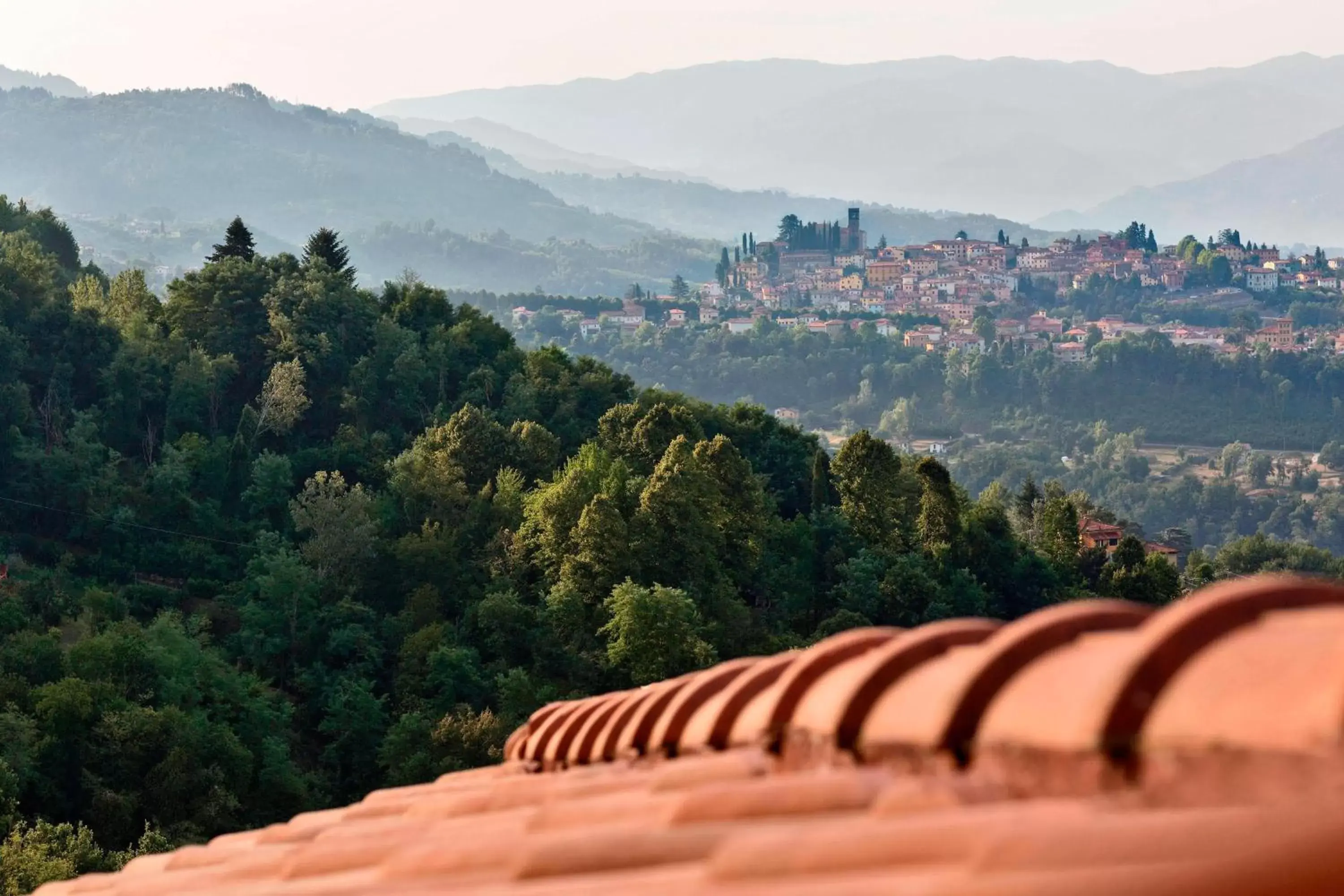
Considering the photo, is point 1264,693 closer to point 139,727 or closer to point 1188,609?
point 1188,609

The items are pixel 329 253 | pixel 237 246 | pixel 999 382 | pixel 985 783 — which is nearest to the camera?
pixel 985 783

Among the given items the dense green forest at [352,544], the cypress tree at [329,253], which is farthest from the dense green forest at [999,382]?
the dense green forest at [352,544]

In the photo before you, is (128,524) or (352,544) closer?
(352,544)

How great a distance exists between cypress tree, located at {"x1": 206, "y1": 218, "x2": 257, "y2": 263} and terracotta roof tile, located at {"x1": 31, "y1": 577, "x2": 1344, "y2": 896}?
161 feet

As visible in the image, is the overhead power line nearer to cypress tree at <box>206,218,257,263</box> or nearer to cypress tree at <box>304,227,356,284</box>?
cypress tree at <box>206,218,257,263</box>

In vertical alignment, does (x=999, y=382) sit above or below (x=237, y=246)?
below

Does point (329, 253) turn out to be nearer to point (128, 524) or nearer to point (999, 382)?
point (128, 524)

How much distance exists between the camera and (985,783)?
7.47 feet

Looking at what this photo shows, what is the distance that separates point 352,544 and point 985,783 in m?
36.6

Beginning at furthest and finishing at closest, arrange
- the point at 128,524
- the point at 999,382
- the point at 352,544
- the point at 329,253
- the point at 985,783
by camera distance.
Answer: the point at 999,382
the point at 329,253
the point at 128,524
the point at 352,544
the point at 985,783

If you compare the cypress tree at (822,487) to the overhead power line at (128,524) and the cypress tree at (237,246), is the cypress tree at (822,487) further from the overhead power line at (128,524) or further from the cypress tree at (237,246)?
the cypress tree at (237,246)

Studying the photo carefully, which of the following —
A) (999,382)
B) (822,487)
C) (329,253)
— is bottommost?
(999,382)

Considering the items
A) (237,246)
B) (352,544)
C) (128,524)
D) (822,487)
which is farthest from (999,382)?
(128,524)

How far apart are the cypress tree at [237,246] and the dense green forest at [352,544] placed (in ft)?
0.42
